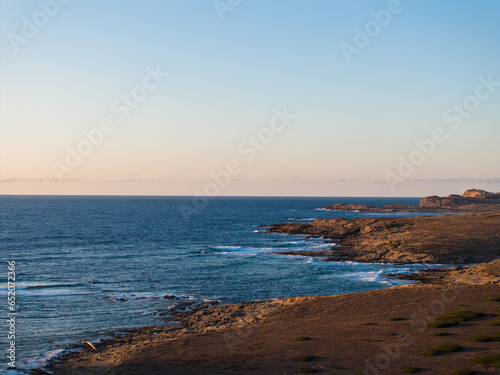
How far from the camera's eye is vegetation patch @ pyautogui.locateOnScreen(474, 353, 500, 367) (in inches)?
1047

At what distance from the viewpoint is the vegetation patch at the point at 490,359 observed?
2659 centimetres

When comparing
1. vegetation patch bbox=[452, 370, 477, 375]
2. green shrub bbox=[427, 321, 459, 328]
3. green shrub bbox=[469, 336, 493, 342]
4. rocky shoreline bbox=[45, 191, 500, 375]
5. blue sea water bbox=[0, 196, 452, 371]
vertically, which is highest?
green shrub bbox=[469, 336, 493, 342]

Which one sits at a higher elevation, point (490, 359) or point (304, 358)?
point (490, 359)

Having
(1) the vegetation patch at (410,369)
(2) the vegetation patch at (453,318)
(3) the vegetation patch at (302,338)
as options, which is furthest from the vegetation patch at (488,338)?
(3) the vegetation patch at (302,338)

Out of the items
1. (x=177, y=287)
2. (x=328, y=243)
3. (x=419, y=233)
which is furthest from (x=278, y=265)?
(x=419, y=233)

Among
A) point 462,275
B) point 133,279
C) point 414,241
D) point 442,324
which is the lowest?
point 133,279

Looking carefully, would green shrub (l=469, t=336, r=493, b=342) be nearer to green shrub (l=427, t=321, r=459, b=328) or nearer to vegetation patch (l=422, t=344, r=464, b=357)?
vegetation patch (l=422, t=344, r=464, b=357)

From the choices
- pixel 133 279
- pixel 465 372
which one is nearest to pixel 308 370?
pixel 465 372

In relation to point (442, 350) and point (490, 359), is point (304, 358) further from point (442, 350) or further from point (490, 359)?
point (490, 359)

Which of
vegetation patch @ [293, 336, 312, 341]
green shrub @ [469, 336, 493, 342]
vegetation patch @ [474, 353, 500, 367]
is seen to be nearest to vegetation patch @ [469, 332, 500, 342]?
green shrub @ [469, 336, 493, 342]

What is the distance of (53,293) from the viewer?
5866 cm

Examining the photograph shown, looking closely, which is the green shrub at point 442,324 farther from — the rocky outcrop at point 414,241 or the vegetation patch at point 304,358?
the rocky outcrop at point 414,241

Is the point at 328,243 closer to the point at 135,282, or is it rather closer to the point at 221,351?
the point at 135,282

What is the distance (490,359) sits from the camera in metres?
27.2
